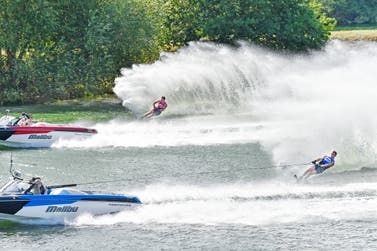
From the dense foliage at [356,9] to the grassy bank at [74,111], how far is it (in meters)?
40.7

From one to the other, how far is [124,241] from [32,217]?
430 cm

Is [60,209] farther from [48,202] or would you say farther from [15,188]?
[15,188]

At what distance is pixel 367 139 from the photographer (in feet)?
152

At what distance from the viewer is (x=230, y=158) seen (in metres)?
46.0

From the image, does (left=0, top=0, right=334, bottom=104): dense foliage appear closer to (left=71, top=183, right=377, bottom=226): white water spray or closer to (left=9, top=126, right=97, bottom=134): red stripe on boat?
(left=9, top=126, right=97, bottom=134): red stripe on boat

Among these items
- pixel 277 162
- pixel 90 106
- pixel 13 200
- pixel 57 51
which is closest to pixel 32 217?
pixel 13 200

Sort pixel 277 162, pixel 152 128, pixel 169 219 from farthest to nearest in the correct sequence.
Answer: pixel 152 128 → pixel 277 162 → pixel 169 219

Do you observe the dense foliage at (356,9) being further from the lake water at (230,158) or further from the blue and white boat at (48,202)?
the blue and white boat at (48,202)

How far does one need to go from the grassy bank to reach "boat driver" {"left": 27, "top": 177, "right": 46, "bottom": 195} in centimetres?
2313

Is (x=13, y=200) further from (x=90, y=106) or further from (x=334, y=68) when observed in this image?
(x=334, y=68)

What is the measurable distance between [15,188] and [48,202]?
142 centimetres

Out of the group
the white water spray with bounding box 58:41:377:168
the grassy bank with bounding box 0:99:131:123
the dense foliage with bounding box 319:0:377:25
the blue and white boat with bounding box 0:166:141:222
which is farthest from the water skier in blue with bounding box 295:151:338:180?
the dense foliage with bounding box 319:0:377:25

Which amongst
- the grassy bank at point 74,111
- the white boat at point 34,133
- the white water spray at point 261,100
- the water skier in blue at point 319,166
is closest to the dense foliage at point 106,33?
the white water spray at point 261,100

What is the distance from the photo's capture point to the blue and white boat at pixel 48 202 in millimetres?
33281
